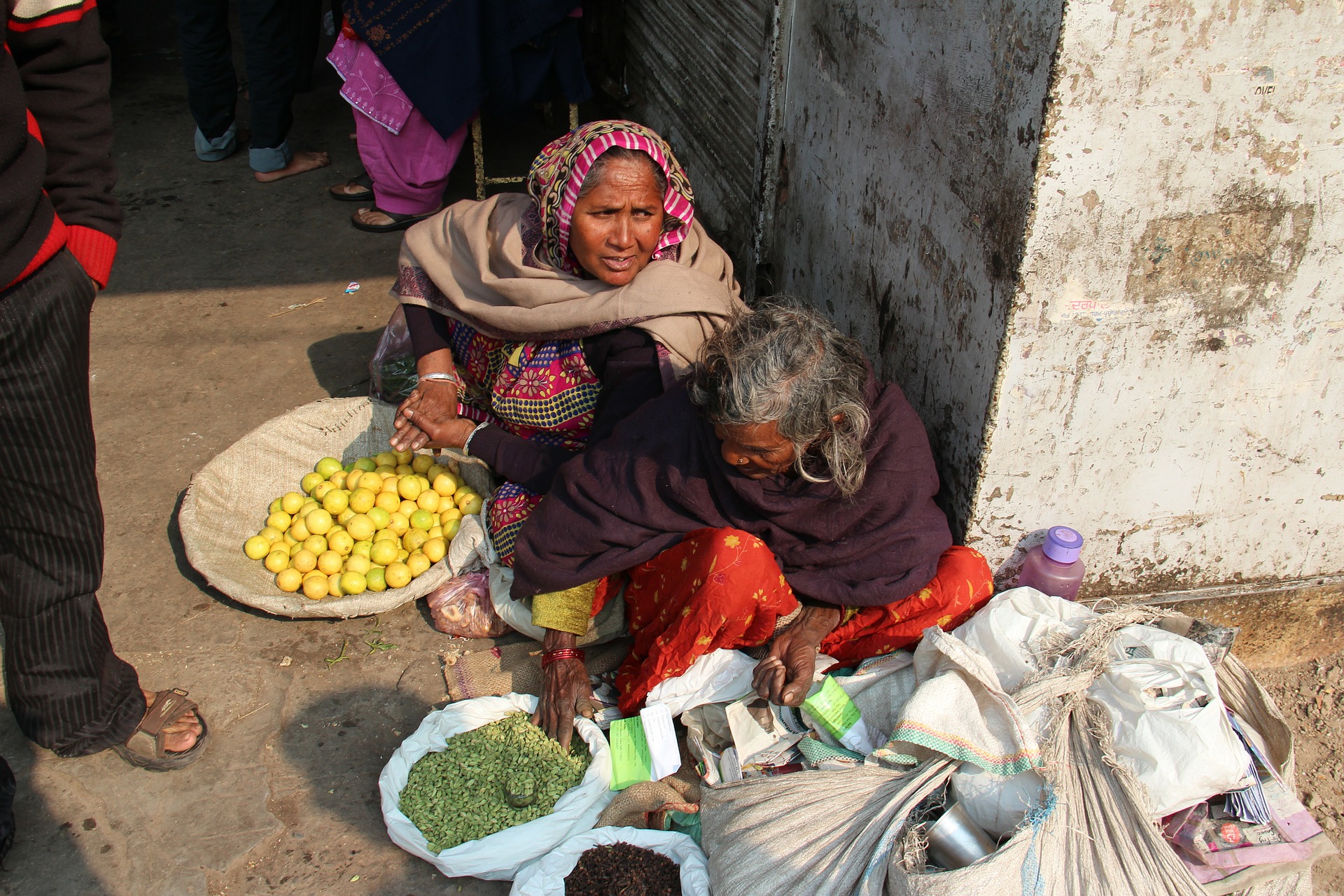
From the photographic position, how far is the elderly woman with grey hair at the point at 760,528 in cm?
231

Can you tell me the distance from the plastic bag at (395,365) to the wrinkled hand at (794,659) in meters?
1.81

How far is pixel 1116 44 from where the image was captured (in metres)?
1.97

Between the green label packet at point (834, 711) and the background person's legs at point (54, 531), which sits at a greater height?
the background person's legs at point (54, 531)

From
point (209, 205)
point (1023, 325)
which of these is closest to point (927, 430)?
point (1023, 325)

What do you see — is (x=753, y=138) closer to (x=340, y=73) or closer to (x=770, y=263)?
(x=770, y=263)

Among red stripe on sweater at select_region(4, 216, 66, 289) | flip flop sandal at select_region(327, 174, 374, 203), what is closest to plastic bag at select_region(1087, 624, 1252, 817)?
red stripe on sweater at select_region(4, 216, 66, 289)

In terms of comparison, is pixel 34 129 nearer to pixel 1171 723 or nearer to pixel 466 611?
pixel 466 611

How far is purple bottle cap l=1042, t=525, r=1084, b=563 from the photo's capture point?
8.26ft

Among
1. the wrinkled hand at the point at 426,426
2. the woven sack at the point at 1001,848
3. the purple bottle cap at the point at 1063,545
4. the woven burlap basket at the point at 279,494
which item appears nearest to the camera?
the woven sack at the point at 1001,848

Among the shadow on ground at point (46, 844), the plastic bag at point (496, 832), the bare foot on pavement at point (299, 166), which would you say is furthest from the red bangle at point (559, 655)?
the bare foot on pavement at point (299, 166)

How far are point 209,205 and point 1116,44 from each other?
4908 mm

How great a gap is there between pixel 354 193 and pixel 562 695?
152 inches

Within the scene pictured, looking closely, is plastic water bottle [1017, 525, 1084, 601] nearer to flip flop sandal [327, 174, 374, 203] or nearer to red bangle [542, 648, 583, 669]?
red bangle [542, 648, 583, 669]

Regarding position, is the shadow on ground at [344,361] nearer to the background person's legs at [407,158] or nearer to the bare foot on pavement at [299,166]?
the background person's legs at [407,158]
